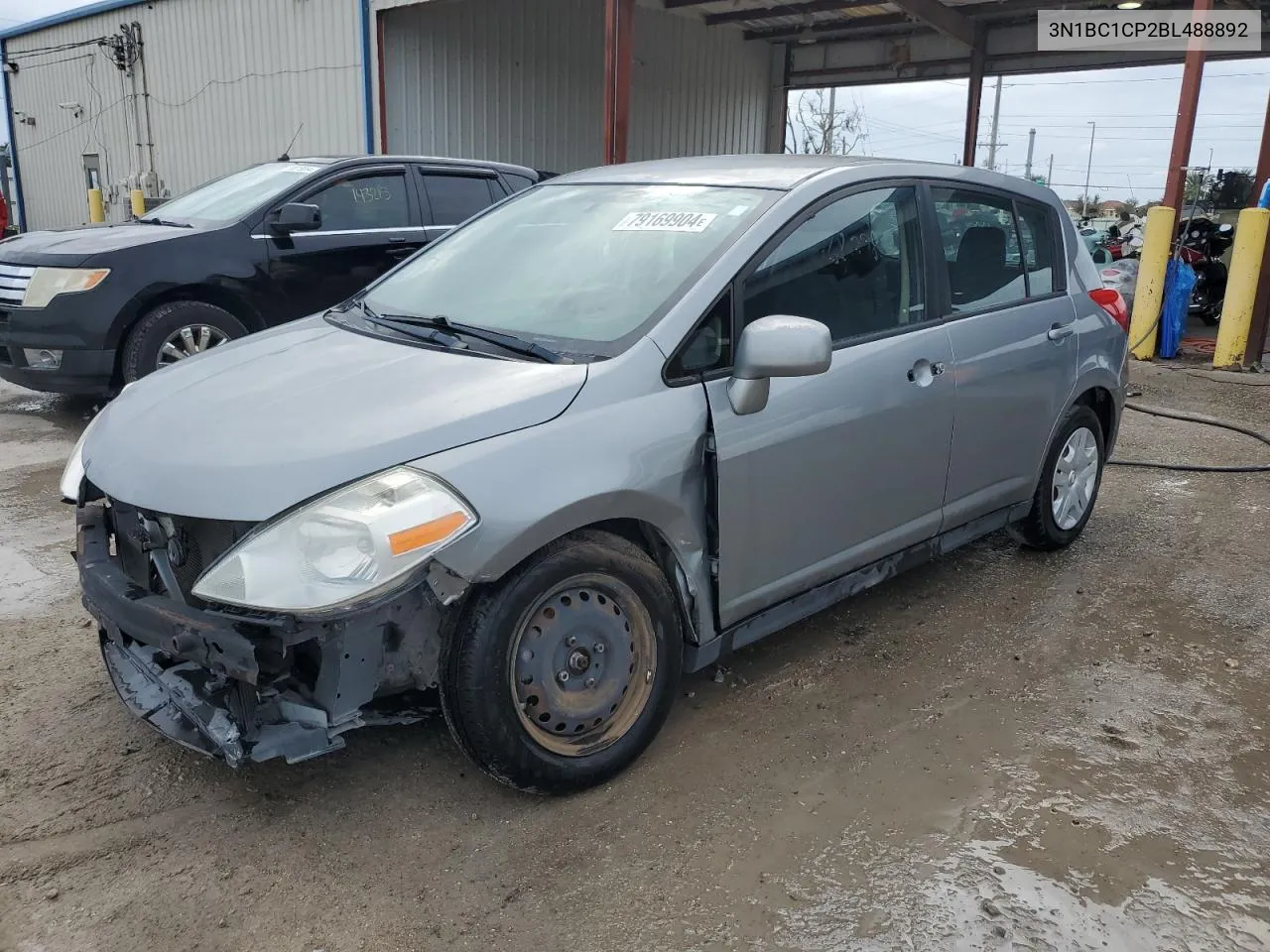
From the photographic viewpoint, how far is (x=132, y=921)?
7.37ft

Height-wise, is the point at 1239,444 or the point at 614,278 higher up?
the point at 614,278

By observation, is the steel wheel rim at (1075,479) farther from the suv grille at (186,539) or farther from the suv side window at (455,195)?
the suv side window at (455,195)

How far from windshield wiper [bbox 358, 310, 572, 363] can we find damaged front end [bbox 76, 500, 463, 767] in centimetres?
75

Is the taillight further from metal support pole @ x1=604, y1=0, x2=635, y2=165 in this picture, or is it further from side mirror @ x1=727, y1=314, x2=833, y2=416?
metal support pole @ x1=604, y1=0, x2=635, y2=165

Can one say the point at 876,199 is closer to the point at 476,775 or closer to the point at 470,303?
the point at 470,303

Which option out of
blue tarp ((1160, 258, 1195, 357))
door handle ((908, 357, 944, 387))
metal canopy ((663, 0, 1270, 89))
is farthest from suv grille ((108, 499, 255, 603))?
metal canopy ((663, 0, 1270, 89))

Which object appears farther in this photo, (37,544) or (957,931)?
(37,544)

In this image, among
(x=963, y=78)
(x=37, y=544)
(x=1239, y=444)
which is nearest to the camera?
(x=37, y=544)

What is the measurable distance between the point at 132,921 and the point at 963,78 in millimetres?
17330

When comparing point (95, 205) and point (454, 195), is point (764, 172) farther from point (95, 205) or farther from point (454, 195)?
point (95, 205)

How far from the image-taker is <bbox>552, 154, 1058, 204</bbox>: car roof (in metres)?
3.32

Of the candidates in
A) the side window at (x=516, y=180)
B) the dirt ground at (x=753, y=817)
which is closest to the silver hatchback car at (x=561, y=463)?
the dirt ground at (x=753, y=817)

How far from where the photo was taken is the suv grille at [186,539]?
7.79 ft

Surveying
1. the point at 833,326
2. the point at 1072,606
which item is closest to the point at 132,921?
the point at 833,326
